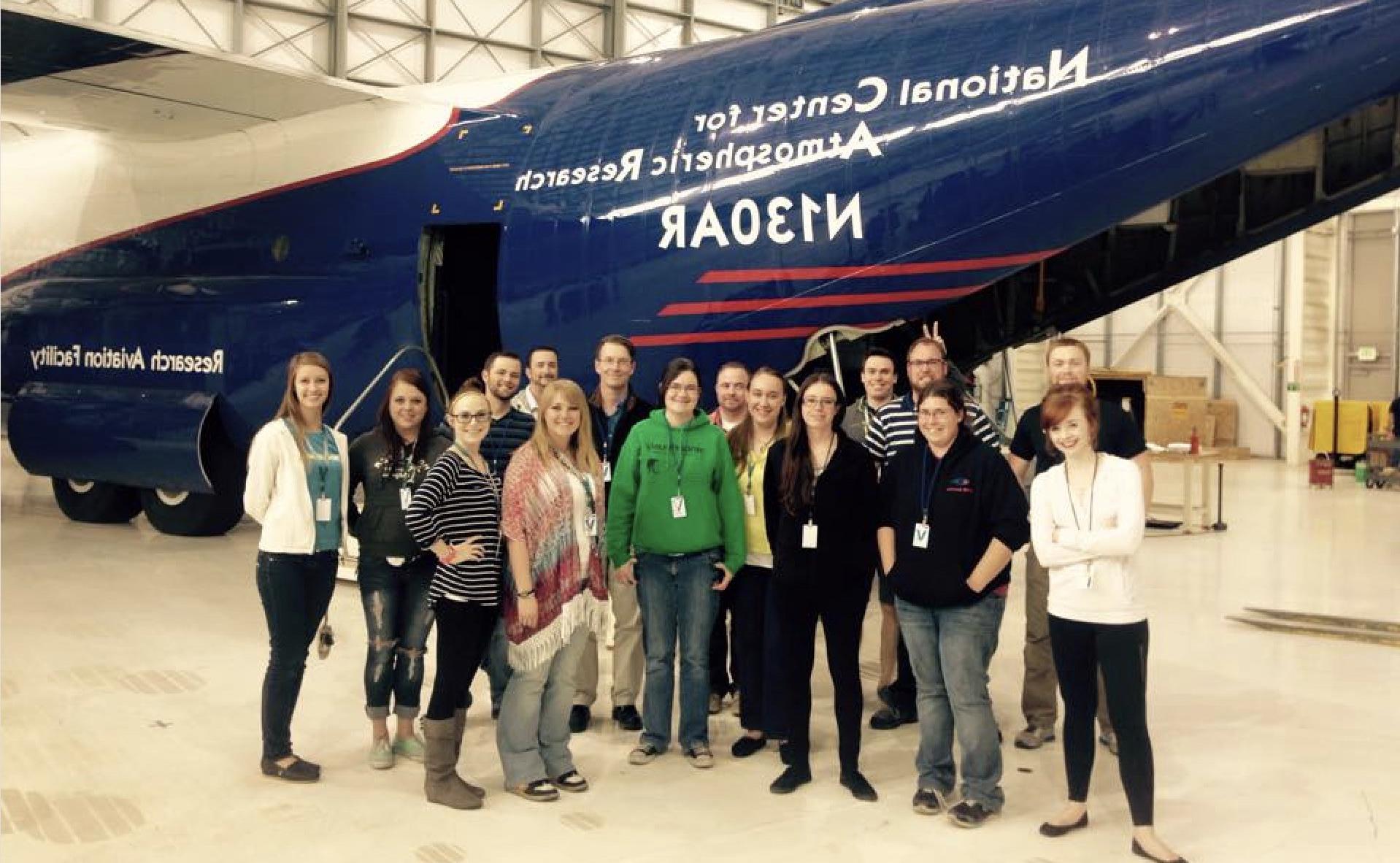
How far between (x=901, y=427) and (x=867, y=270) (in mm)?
1646

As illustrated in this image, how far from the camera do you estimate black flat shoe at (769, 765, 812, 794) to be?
4797 mm

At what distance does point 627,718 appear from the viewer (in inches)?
223

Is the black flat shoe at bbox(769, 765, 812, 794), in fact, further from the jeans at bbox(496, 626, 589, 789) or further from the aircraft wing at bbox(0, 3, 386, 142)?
the aircraft wing at bbox(0, 3, 386, 142)

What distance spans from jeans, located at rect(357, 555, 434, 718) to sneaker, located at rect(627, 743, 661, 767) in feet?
2.99

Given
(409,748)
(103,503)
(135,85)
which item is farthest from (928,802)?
(103,503)

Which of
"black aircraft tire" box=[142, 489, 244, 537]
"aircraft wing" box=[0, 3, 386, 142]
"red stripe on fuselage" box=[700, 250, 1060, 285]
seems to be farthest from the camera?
"black aircraft tire" box=[142, 489, 244, 537]

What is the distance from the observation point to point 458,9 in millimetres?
24094

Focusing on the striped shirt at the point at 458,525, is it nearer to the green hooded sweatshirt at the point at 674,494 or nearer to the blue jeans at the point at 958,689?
the green hooded sweatshirt at the point at 674,494

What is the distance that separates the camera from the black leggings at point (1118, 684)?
4.18m

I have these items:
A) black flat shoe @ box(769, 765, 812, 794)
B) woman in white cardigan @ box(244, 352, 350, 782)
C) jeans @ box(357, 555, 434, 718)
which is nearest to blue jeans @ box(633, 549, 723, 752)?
black flat shoe @ box(769, 765, 812, 794)

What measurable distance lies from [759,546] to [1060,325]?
13.4 feet

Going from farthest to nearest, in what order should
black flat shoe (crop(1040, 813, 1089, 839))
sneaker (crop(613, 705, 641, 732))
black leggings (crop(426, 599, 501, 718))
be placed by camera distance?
sneaker (crop(613, 705, 641, 732))
black leggings (crop(426, 599, 501, 718))
black flat shoe (crop(1040, 813, 1089, 839))

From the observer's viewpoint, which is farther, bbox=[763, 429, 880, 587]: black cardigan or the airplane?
the airplane

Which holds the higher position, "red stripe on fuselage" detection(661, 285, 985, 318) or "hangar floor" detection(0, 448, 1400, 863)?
"red stripe on fuselage" detection(661, 285, 985, 318)
